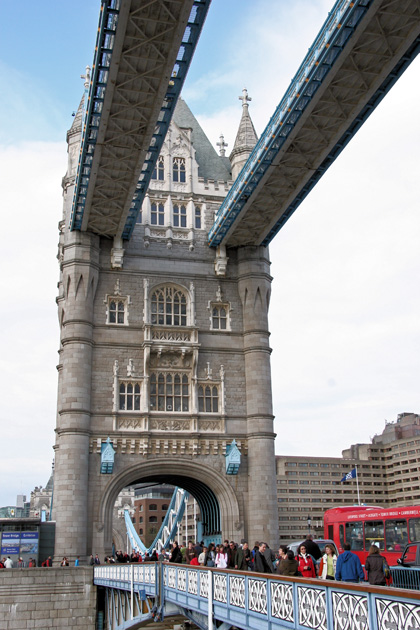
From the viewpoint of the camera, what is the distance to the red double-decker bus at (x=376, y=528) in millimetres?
25969

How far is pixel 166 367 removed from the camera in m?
39.7

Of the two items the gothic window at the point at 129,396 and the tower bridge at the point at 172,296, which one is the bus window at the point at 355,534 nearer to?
the tower bridge at the point at 172,296

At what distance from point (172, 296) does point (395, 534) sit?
19.4m

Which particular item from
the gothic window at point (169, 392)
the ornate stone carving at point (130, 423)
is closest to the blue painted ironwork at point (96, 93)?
the gothic window at point (169, 392)

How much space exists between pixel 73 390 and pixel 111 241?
Answer: 9.06m

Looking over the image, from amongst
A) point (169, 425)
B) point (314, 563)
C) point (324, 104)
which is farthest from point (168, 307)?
point (314, 563)

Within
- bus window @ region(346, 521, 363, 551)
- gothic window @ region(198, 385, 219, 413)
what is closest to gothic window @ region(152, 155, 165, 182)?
gothic window @ region(198, 385, 219, 413)

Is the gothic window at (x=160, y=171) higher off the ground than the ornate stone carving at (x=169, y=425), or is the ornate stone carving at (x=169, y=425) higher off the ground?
the gothic window at (x=160, y=171)

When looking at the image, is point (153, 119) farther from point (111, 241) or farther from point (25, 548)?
point (25, 548)

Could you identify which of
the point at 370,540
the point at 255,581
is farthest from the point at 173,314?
the point at 255,581

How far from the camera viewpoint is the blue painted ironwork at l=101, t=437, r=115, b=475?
1435 inches

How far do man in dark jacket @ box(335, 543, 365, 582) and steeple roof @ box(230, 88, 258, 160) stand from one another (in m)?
33.4

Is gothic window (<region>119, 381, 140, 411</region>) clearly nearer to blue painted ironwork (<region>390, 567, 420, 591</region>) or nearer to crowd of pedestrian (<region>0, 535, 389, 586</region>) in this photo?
crowd of pedestrian (<region>0, 535, 389, 586</region>)

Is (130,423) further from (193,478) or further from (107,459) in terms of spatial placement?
(193,478)
